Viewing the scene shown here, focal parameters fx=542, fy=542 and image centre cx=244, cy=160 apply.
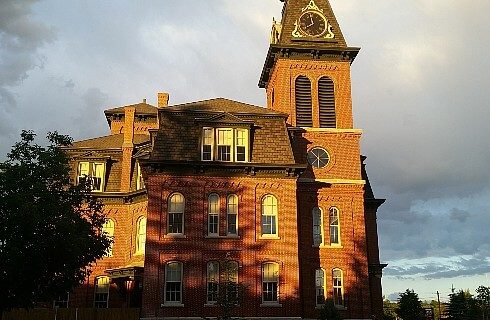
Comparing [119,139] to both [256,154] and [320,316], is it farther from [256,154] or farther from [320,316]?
[320,316]

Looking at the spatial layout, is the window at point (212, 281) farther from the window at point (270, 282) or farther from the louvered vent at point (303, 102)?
the louvered vent at point (303, 102)

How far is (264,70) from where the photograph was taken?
4056 cm

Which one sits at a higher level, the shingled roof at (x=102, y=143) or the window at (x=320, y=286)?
the shingled roof at (x=102, y=143)

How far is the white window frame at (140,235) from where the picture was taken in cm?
3384

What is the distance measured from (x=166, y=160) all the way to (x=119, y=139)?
38.8 ft

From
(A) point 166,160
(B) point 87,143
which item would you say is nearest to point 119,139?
(B) point 87,143

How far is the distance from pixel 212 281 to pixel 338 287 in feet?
26.5

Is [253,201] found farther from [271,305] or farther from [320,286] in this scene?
[320,286]

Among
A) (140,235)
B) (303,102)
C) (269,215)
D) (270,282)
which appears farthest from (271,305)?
(303,102)

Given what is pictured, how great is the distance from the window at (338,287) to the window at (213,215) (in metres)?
7.85

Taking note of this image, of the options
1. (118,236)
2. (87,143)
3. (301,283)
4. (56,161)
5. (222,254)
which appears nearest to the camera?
(56,161)

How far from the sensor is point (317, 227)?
107 feet

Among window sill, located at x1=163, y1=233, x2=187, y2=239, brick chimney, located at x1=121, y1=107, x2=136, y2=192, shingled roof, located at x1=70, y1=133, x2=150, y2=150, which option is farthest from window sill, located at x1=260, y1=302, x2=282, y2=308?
shingled roof, located at x1=70, y1=133, x2=150, y2=150

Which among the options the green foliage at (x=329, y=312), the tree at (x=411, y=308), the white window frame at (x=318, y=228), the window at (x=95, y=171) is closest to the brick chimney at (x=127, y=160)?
the window at (x=95, y=171)
